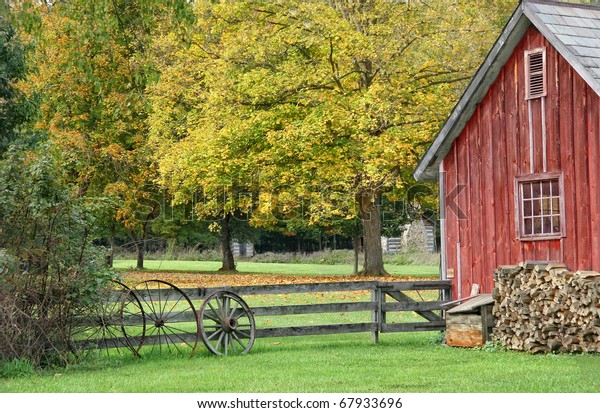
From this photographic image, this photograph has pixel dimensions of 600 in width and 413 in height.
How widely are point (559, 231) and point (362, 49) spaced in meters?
16.9

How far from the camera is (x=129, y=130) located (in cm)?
4406

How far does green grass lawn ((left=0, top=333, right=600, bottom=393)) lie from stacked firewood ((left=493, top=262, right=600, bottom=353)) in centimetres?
37

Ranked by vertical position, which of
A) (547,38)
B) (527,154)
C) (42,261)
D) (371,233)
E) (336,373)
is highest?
(547,38)

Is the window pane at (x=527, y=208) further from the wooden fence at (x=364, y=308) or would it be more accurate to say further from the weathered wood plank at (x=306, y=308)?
the weathered wood plank at (x=306, y=308)

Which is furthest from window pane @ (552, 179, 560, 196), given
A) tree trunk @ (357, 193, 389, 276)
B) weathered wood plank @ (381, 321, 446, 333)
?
tree trunk @ (357, 193, 389, 276)

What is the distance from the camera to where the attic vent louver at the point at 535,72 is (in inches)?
632

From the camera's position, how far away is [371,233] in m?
35.9

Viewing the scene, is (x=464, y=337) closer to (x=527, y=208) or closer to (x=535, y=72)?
(x=527, y=208)

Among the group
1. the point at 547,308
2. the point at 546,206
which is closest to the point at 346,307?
the point at 547,308

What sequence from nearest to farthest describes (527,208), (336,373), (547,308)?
(336,373) → (547,308) → (527,208)

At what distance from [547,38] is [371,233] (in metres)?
20.6

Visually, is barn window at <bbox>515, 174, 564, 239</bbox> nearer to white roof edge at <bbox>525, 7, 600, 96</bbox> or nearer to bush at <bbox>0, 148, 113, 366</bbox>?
white roof edge at <bbox>525, 7, 600, 96</bbox>

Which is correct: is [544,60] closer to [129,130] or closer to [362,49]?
[362,49]

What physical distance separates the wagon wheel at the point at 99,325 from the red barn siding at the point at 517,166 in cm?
654
